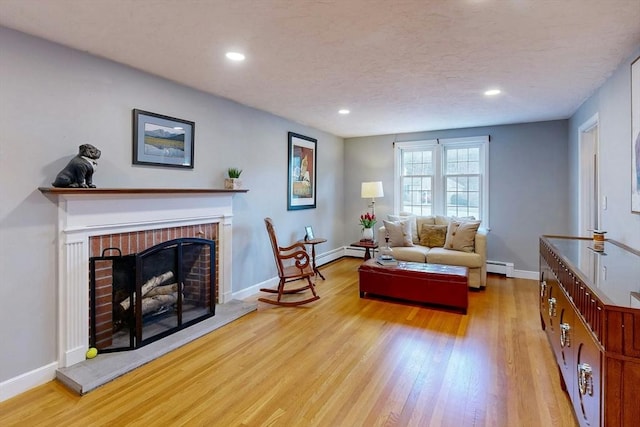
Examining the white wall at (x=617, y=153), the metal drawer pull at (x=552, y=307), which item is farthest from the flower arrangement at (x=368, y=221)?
the metal drawer pull at (x=552, y=307)

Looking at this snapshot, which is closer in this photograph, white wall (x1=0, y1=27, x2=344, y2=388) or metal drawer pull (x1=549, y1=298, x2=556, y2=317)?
white wall (x1=0, y1=27, x2=344, y2=388)

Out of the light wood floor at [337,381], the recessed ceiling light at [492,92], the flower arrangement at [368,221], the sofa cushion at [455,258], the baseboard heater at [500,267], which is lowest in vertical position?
the light wood floor at [337,381]

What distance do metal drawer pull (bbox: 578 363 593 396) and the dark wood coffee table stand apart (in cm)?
199

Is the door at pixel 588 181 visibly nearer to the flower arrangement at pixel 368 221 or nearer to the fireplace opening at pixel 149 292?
the flower arrangement at pixel 368 221

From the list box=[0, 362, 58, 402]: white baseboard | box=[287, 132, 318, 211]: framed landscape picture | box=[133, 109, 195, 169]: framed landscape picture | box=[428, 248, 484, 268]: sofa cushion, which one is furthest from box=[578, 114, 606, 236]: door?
box=[0, 362, 58, 402]: white baseboard

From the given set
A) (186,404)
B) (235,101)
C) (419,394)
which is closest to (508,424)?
A: (419,394)

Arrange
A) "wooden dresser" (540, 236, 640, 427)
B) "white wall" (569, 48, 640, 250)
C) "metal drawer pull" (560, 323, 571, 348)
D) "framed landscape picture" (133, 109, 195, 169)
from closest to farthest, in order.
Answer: "wooden dresser" (540, 236, 640, 427) → "metal drawer pull" (560, 323, 571, 348) → "white wall" (569, 48, 640, 250) → "framed landscape picture" (133, 109, 195, 169)

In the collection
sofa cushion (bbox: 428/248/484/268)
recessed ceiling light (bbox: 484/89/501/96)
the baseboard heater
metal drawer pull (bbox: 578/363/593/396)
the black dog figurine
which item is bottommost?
the baseboard heater

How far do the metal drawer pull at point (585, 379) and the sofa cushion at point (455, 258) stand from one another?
282cm

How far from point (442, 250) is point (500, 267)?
1.22 m

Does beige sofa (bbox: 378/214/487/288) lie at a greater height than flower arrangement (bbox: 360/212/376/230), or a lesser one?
lesser

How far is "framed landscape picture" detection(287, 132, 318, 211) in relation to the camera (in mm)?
4855

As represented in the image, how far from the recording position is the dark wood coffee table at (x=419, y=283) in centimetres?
357

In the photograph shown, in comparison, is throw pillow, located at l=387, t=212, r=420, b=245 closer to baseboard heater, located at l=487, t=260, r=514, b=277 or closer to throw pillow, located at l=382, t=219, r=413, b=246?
throw pillow, located at l=382, t=219, r=413, b=246
